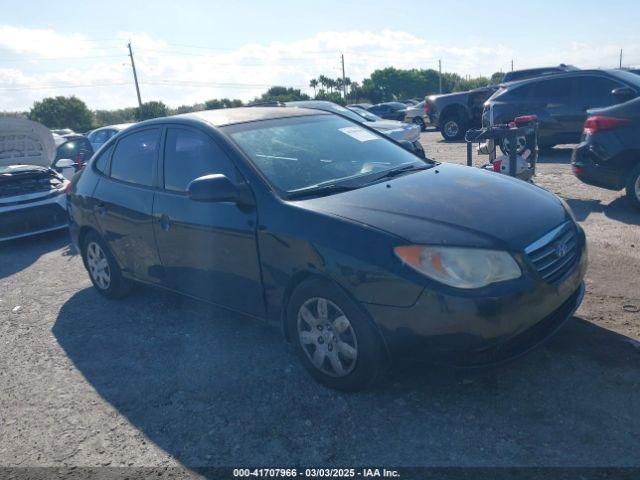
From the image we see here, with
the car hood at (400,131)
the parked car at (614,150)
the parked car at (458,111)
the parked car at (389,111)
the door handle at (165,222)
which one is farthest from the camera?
the parked car at (389,111)

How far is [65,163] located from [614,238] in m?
8.32

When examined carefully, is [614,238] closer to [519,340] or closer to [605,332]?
[605,332]

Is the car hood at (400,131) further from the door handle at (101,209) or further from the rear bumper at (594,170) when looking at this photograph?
the door handle at (101,209)

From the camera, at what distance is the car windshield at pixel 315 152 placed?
12.6ft

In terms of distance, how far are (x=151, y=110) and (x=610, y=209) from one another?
4562 centimetres

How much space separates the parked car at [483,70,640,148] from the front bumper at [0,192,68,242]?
27.4 ft

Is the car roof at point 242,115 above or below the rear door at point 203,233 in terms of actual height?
above

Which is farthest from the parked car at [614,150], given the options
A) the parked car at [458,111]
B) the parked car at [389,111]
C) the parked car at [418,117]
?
the parked car at [389,111]

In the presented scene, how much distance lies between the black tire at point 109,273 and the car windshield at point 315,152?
6.56ft

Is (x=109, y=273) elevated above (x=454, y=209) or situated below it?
below

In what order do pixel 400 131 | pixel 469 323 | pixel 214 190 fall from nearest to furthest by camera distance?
pixel 469 323 < pixel 214 190 < pixel 400 131

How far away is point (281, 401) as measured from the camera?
11.2 ft

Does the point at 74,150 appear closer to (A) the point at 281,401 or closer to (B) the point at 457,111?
(A) the point at 281,401

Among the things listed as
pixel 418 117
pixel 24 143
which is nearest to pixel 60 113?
pixel 418 117
